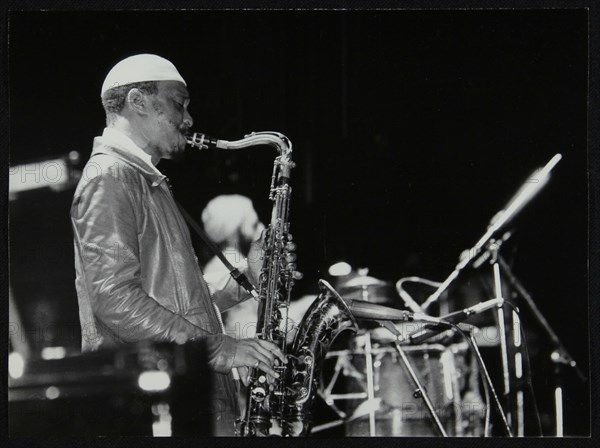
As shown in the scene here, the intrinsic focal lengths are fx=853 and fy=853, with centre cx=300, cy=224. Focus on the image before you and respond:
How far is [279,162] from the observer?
4133 millimetres

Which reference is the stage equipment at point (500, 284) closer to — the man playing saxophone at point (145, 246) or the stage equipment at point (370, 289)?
the stage equipment at point (370, 289)

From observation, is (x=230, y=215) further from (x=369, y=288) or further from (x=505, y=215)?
(x=505, y=215)

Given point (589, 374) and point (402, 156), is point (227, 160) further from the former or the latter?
point (589, 374)

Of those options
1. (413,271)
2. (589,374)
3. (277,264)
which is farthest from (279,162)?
(589,374)

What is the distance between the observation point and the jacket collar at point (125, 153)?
12.9 feet

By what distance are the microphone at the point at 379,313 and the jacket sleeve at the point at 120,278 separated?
0.62m

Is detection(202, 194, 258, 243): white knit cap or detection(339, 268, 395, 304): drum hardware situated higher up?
detection(202, 194, 258, 243): white knit cap

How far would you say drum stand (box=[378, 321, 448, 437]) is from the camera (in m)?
4.09

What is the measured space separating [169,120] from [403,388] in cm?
171

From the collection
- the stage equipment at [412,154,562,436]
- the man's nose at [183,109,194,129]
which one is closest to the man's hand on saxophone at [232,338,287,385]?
the stage equipment at [412,154,562,436]

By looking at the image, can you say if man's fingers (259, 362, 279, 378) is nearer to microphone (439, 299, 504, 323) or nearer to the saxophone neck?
microphone (439, 299, 504, 323)

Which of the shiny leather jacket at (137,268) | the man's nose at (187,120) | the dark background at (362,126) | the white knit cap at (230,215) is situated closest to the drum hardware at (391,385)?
the dark background at (362,126)

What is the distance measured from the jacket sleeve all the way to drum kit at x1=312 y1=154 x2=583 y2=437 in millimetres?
623

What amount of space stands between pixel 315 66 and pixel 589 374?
2.01 m
